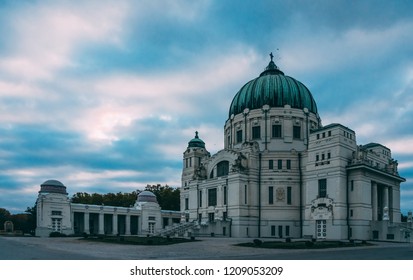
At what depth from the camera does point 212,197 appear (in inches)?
3597

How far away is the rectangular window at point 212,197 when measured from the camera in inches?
3565

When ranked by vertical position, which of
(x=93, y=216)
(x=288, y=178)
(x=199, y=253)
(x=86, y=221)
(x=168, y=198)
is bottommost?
(x=86, y=221)

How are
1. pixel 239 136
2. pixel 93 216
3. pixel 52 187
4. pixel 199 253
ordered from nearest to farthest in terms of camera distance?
pixel 199 253 < pixel 52 187 < pixel 239 136 < pixel 93 216

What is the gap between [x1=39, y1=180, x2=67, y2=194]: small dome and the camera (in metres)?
87.5

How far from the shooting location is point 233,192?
3287 inches

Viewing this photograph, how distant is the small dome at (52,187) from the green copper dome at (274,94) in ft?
134

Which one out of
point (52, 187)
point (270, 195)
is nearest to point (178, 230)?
point (270, 195)

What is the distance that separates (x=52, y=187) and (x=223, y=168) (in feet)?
116

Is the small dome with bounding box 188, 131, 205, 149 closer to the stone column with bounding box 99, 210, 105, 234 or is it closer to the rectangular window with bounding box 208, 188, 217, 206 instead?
the rectangular window with bounding box 208, 188, 217, 206

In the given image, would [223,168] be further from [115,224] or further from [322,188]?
[115,224]

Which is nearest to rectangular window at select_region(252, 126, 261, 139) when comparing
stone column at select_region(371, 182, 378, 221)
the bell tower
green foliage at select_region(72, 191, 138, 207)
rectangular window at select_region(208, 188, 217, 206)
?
rectangular window at select_region(208, 188, 217, 206)

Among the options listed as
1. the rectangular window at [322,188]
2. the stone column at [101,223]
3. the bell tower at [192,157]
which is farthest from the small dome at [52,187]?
the rectangular window at [322,188]

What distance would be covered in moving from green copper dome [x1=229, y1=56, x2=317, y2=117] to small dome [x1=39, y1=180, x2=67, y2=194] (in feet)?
134
